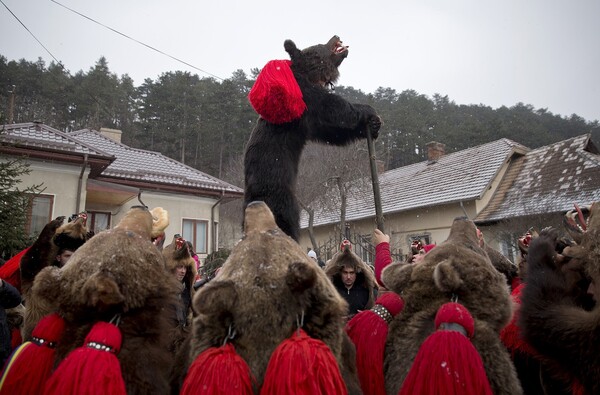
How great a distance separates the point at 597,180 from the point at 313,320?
18.1 metres

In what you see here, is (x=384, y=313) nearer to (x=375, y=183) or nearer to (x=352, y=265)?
(x=375, y=183)

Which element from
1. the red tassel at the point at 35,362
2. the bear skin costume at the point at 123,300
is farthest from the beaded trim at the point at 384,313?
the red tassel at the point at 35,362

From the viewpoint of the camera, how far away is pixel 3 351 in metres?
2.76

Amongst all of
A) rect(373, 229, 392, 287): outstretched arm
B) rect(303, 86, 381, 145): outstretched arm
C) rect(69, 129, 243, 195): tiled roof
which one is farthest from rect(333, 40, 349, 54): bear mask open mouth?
rect(69, 129, 243, 195): tiled roof

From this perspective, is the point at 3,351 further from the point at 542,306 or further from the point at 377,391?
the point at 542,306

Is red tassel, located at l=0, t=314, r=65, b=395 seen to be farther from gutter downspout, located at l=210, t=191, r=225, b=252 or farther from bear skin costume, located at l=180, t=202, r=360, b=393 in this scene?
gutter downspout, located at l=210, t=191, r=225, b=252

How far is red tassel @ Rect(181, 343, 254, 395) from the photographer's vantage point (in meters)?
1.55

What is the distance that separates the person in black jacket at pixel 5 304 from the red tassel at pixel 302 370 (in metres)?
2.02

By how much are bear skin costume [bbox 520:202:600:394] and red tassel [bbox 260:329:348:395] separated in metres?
1.10

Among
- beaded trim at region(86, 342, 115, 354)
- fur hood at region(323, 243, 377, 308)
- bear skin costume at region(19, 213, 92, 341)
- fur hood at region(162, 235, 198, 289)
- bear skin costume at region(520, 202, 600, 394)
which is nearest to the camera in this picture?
beaded trim at region(86, 342, 115, 354)

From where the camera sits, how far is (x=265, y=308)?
1.77 meters

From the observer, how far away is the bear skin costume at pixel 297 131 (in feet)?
9.46

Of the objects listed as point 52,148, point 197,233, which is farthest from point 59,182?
point 197,233

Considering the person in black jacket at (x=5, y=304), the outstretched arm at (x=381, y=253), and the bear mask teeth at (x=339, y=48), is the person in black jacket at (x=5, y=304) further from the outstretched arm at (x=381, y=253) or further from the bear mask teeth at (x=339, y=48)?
the bear mask teeth at (x=339, y=48)
